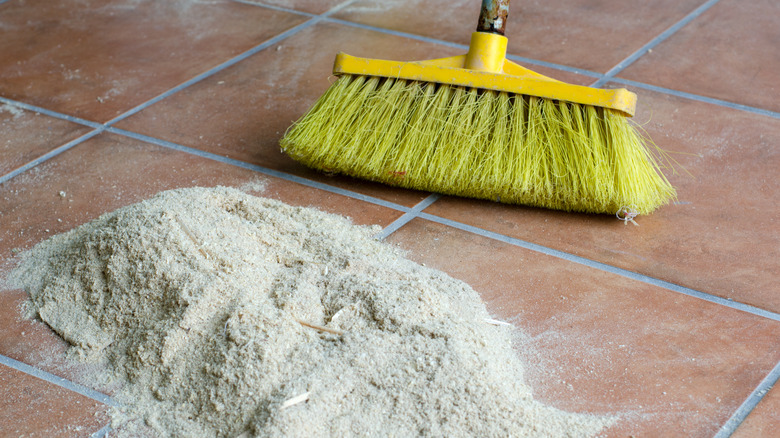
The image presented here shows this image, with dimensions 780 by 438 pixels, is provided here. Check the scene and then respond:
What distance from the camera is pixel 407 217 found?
2057 millimetres

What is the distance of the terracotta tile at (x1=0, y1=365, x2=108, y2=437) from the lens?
139 cm

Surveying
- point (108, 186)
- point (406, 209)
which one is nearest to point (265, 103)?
point (108, 186)

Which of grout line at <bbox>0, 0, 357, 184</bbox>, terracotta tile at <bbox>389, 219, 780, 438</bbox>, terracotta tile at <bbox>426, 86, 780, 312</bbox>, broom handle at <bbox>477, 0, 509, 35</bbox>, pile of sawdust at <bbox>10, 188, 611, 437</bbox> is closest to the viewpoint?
pile of sawdust at <bbox>10, 188, 611, 437</bbox>

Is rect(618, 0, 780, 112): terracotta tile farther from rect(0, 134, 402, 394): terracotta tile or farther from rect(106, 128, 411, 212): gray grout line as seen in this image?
rect(0, 134, 402, 394): terracotta tile

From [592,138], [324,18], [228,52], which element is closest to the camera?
[592,138]

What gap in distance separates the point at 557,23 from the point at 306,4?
1086 mm

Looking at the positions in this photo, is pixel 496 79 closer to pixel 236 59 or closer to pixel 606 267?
pixel 606 267

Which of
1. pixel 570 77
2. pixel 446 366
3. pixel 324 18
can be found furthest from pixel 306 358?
pixel 324 18

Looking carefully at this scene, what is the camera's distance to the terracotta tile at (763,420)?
1.41 meters

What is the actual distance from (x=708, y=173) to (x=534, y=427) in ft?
4.07

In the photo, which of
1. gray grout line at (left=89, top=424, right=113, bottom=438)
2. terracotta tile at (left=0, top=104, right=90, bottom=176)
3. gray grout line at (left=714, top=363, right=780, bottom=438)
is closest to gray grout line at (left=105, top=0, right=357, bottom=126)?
terracotta tile at (left=0, top=104, right=90, bottom=176)

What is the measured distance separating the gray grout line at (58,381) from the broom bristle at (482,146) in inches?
35.1

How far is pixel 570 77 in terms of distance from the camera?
9.32 feet

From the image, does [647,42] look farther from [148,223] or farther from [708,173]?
[148,223]
